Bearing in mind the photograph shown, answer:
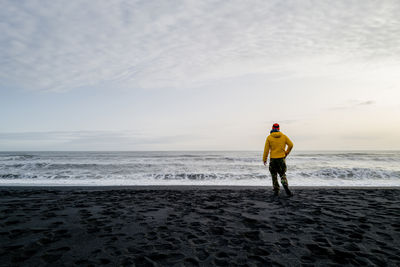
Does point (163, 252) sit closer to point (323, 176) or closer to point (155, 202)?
point (155, 202)

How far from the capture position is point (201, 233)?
13.7 feet

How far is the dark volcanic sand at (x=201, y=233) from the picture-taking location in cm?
312

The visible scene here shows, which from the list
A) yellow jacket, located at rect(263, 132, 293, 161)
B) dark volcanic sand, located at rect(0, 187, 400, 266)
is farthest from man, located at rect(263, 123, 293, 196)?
dark volcanic sand, located at rect(0, 187, 400, 266)

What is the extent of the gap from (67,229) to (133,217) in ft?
4.66

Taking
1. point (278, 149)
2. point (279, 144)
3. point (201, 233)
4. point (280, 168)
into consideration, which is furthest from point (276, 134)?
point (201, 233)

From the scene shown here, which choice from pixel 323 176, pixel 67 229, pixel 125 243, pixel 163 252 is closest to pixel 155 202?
pixel 67 229

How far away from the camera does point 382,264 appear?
289 cm

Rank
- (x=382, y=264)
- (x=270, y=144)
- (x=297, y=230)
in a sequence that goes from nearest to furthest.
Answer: (x=382, y=264) < (x=297, y=230) < (x=270, y=144)

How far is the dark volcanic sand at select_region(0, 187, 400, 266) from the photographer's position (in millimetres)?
3119

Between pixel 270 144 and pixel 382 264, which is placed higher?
pixel 270 144

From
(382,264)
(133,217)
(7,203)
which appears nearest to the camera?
(382,264)

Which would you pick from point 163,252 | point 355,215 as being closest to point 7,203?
point 163,252

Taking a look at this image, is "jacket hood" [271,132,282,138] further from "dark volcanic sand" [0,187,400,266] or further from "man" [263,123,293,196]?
"dark volcanic sand" [0,187,400,266]

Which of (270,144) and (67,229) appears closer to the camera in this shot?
(67,229)
